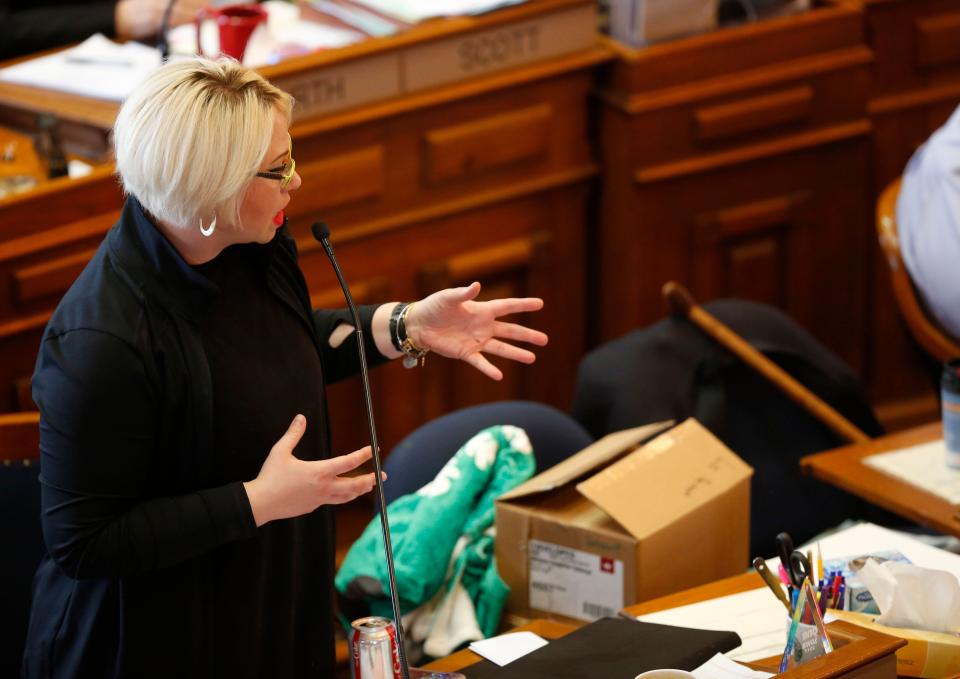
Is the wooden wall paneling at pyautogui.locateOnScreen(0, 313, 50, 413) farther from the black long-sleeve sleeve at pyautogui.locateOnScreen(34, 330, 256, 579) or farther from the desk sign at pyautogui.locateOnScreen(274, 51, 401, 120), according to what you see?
the black long-sleeve sleeve at pyautogui.locateOnScreen(34, 330, 256, 579)

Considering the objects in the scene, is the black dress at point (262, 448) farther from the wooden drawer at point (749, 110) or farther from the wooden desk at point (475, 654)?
the wooden drawer at point (749, 110)

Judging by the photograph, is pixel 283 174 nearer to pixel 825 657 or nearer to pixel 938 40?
pixel 825 657

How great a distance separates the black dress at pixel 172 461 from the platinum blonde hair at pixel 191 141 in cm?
7

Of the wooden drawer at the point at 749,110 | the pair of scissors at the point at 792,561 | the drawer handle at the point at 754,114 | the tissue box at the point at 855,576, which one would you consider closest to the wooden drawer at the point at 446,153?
the wooden drawer at the point at 749,110

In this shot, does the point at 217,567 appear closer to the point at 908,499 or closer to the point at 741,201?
the point at 908,499

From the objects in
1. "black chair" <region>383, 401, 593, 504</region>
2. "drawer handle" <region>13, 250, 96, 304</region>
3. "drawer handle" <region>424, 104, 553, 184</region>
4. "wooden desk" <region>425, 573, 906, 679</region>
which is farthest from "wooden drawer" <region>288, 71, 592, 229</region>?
"wooden desk" <region>425, 573, 906, 679</region>

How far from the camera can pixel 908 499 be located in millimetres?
2160

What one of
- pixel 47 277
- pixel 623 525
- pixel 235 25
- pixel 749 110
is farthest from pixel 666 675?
pixel 749 110

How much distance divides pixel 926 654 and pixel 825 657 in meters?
0.26

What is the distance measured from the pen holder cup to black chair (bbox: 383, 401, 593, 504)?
82 cm

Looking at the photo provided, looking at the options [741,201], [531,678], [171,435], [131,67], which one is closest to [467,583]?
[531,678]

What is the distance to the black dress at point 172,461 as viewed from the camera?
57.8 inches

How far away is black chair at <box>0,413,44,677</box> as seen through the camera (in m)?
1.92

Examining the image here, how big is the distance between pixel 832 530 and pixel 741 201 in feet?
3.17
